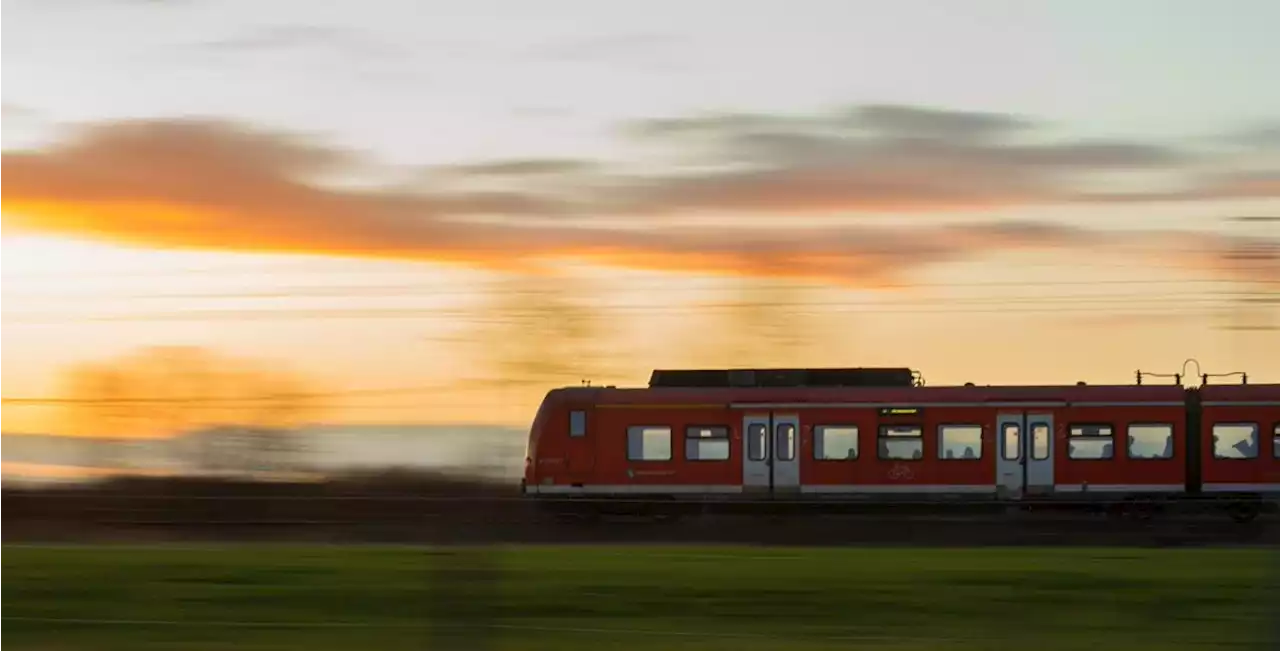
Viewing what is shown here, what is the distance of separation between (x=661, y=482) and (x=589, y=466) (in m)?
1.48

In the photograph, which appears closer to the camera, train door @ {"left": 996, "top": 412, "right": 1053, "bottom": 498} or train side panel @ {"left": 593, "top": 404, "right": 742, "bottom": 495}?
train door @ {"left": 996, "top": 412, "right": 1053, "bottom": 498}

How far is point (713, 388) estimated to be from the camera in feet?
112

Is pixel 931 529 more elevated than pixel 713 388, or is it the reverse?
pixel 713 388

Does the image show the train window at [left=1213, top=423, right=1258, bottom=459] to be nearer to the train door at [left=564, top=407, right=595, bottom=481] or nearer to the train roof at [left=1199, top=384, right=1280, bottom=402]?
the train roof at [left=1199, top=384, right=1280, bottom=402]

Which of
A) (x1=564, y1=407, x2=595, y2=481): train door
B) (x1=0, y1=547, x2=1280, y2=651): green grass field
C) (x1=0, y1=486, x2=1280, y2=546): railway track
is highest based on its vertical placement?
(x1=564, y1=407, x2=595, y2=481): train door

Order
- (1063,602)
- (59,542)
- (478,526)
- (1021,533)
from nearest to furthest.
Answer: (478,526) → (1063,602) → (59,542) → (1021,533)

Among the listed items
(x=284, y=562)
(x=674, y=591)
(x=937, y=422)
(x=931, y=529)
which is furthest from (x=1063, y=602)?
(x=937, y=422)

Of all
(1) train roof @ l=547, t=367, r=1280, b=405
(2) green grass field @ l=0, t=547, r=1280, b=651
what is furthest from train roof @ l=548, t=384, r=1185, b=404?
(2) green grass field @ l=0, t=547, r=1280, b=651

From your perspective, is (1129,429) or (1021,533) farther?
(1129,429)

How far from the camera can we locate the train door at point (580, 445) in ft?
111

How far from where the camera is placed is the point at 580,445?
Result: 111 feet

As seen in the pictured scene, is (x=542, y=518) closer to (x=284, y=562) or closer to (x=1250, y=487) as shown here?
(x=284, y=562)

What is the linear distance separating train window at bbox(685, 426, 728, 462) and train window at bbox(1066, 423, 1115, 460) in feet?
22.2

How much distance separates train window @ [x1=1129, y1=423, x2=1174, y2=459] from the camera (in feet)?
108
